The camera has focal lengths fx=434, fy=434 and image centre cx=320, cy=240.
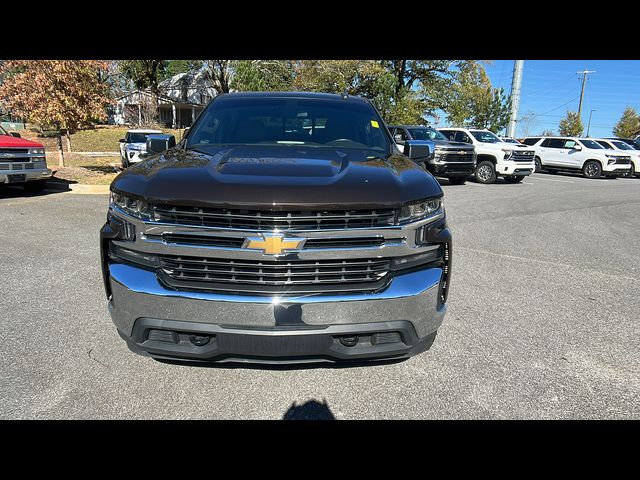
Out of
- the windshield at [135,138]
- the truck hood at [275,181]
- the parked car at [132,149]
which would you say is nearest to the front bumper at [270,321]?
the truck hood at [275,181]

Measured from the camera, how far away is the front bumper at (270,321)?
7.16 ft

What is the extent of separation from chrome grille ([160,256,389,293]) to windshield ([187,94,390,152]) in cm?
145

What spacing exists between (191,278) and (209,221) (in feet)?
1.05

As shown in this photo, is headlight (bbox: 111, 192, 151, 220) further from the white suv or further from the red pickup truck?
the white suv

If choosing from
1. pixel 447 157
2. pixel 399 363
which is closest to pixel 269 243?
pixel 399 363

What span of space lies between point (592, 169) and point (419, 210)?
2263 cm

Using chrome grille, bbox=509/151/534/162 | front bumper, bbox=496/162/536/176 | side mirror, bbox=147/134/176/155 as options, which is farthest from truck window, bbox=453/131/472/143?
side mirror, bbox=147/134/176/155

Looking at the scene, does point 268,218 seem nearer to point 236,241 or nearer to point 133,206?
point 236,241

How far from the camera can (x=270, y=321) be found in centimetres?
218

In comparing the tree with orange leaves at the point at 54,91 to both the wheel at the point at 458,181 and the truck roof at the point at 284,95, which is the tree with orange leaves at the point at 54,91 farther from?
the wheel at the point at 458,181

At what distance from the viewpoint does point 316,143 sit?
3.51 metres
